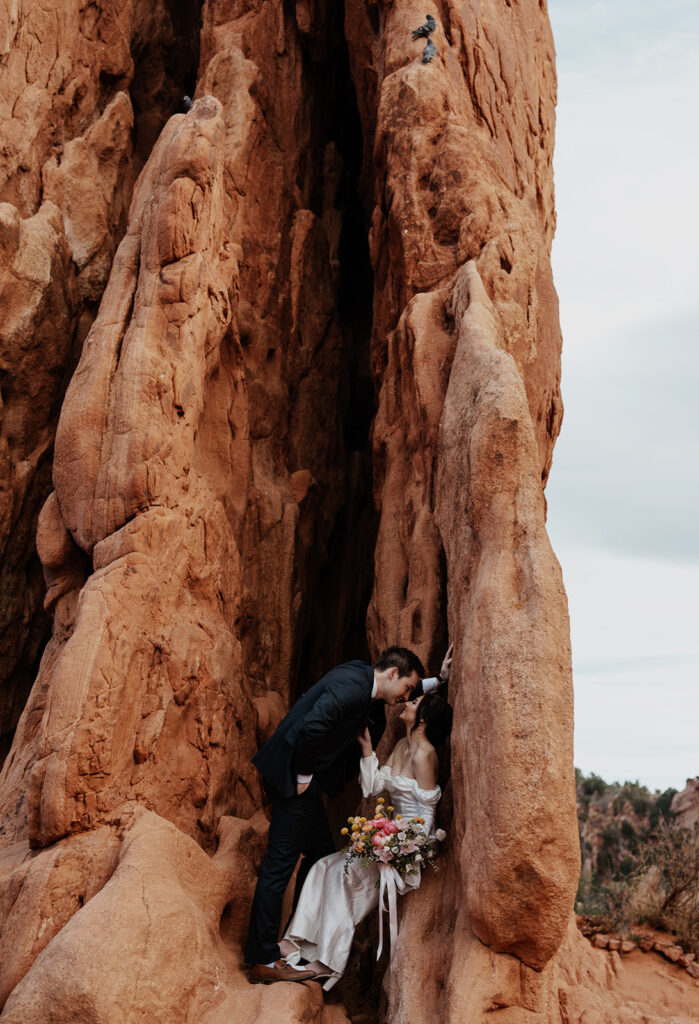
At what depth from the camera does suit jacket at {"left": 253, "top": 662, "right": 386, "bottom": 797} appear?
5938mm

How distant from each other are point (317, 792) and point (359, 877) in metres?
0.60

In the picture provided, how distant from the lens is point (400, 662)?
20.4 feet

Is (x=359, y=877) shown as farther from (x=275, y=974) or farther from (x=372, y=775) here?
(x=275, y=974)

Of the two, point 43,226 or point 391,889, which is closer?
point 391,889

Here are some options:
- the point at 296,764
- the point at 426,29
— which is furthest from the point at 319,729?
the point at 426,29

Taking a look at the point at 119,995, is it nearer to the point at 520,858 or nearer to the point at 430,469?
the point at 520,858

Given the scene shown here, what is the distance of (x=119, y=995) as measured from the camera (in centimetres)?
498

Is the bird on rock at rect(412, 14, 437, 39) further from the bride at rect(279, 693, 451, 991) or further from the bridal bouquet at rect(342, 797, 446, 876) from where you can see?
the bridal bouquet at rect(342, 797, 446, 876)

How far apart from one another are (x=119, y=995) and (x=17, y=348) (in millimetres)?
6248

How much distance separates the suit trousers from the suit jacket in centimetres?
13

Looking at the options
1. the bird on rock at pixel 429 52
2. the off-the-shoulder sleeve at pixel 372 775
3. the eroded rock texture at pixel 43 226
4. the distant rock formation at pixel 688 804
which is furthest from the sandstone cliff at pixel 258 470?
the distant rock formation at pixel 688 804

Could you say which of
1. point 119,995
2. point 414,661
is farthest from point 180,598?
point 119,995

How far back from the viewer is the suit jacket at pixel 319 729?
5.94 m

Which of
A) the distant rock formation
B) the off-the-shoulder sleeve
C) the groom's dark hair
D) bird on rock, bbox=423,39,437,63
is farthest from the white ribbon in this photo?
the distant rock formation
